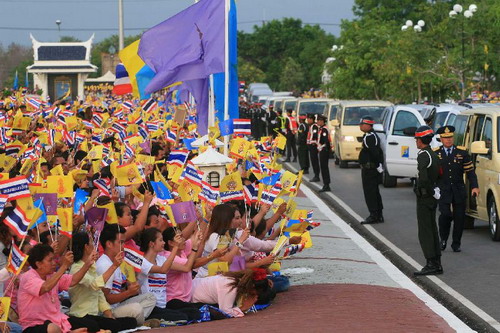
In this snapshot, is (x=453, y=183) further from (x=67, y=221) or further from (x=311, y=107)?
(x=311, y=107)

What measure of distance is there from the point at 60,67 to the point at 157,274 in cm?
8483

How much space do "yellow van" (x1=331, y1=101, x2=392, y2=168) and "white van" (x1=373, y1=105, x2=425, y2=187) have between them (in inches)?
243

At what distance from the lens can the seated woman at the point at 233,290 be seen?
11.6 metres

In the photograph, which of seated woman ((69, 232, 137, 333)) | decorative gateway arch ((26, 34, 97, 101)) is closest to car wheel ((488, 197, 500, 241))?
seated woman ((69, 232, 137, 333))

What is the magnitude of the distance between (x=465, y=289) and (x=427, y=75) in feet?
A: 121

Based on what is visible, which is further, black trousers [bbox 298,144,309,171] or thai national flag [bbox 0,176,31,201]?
black trousers [bbox 298,144,309,171]

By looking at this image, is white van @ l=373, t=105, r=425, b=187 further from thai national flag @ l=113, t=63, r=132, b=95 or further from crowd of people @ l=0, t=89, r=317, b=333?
crowd of people @ l=0, t=89, r=317, b=333

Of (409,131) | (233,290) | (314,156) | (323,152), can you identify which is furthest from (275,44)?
(233,290)

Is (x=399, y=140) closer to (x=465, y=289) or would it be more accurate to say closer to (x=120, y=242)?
(x=465, y=289)

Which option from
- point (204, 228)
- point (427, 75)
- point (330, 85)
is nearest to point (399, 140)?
point (204, 228)

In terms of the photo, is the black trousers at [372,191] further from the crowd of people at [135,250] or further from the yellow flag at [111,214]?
the yellow flag at [111,214]

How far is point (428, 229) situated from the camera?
47.7ft

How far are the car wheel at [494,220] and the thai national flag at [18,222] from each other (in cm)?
888

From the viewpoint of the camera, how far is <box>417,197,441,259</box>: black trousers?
14.5 m
